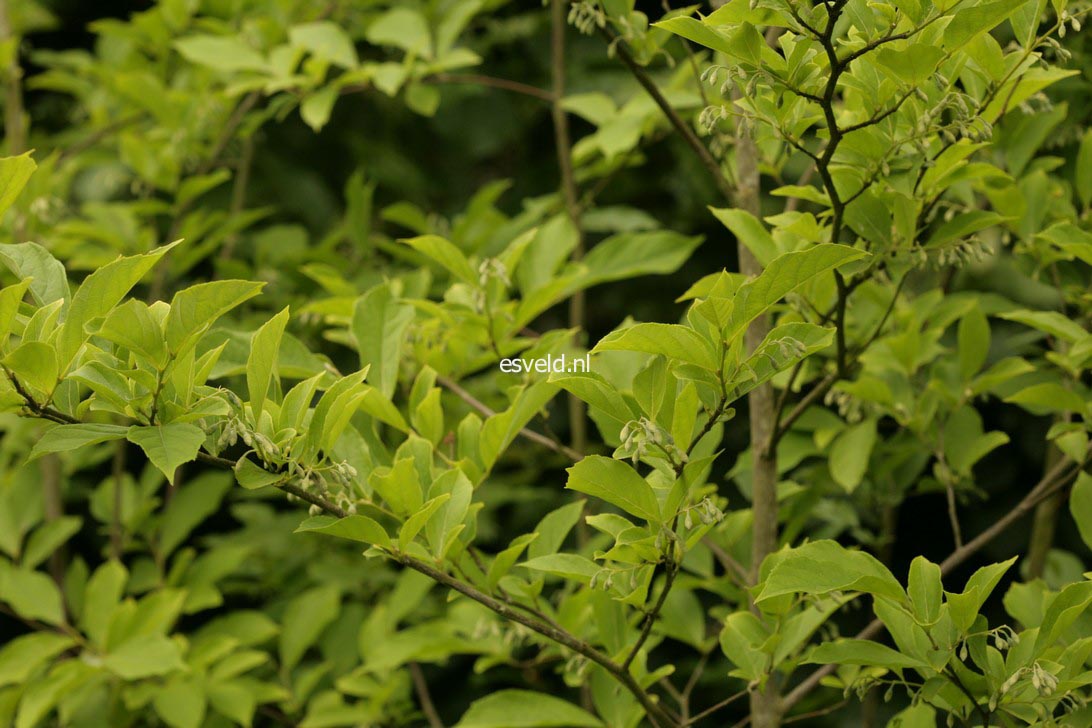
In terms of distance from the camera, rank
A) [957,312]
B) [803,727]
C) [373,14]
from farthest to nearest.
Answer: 1. [373,14]
2. [803,727]
3. [957,312]

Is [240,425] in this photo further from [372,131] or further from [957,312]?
[372,131]

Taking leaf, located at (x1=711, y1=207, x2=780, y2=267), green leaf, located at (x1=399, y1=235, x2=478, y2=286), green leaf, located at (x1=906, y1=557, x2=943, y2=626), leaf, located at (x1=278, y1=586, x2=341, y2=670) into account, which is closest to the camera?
green leaf, located at (x1=906, y1=557, x2=943, y2=626)

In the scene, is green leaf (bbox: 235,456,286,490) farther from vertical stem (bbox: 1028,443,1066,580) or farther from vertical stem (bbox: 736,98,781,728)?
vertical stem (bbox: 1028,443,1066,580)

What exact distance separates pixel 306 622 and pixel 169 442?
0.84 metres

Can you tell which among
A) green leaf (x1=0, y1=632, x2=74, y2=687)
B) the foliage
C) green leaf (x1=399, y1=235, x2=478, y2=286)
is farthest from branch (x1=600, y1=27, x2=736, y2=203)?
green leaf (x1=0, y1=632, x2=74, y2=687)

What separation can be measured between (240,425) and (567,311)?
5.12 feet

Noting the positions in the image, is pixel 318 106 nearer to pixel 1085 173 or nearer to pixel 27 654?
pixel 27 654

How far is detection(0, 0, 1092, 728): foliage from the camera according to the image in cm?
76

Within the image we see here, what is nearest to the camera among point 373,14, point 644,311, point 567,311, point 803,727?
point 803,727

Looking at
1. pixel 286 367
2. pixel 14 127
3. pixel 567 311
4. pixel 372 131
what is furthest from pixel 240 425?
pixel 372 131

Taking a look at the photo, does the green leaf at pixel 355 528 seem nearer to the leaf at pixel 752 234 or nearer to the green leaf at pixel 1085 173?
the leaf at pixel 752 234

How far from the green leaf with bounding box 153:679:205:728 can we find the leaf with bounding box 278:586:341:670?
0.47 feet

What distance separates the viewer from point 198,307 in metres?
0.70

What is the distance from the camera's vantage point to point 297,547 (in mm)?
1757
